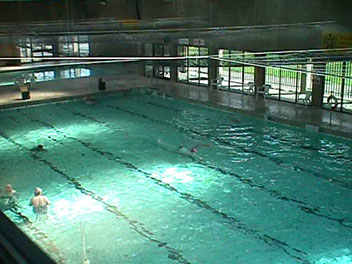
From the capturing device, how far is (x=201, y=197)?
582cm

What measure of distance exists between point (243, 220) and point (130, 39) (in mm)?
2674

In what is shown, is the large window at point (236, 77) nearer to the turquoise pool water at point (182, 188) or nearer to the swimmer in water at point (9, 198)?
the turquoise pool water at point (182, 188)

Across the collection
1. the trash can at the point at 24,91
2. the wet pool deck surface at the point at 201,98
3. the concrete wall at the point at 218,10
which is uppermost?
the concrete wall at the point at 218,10

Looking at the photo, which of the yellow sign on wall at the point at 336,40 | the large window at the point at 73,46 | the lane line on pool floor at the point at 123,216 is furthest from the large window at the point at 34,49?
the yellow sign on wall at the point at 336,40

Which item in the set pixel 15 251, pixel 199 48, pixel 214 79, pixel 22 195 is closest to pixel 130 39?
pixel 199 48

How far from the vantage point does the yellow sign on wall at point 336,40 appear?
20.0ft

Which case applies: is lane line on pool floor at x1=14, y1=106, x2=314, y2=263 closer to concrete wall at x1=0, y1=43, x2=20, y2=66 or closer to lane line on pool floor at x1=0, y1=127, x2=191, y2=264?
lane line on pool floor at x1=0, y1=127, x2=191, y2=264

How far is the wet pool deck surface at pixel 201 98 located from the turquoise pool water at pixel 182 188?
325mm

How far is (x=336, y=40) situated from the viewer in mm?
6328

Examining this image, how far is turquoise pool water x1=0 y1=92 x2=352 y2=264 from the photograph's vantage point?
4.62 metres

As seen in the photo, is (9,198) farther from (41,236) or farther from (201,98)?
(201,98)

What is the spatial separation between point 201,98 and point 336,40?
5.48m

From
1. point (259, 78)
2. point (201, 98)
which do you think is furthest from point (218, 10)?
point (259, 78)

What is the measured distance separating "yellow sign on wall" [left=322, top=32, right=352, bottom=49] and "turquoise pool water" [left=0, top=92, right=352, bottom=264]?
1.85 meters
